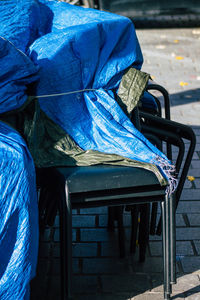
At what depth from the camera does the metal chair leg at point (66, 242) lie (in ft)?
8.40

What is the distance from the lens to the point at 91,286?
124 inches

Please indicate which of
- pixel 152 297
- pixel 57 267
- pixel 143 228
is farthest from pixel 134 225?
pixel 57 267

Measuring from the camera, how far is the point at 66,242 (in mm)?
2598

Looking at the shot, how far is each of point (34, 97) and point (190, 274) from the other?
4.47ft

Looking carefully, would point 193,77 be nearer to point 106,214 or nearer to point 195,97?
point 195,97

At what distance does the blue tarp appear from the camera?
2.50 metres

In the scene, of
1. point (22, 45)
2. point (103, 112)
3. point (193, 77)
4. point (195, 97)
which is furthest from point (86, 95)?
point (193, 77)

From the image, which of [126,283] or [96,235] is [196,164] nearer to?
[96,235]

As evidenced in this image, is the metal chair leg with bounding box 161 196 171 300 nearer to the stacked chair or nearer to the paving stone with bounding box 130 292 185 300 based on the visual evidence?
the stacked chair

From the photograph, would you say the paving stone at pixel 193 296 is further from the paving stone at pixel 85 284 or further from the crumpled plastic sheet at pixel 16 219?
the crumpled plastic sheet at pixel 16 219

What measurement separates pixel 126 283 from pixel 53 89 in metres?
1.17

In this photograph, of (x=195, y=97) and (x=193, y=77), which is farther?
(x=193, y=77)

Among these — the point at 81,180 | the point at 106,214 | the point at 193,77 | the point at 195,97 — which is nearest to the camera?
the point at 81,180

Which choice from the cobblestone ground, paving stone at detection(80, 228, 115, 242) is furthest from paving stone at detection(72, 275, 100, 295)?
paving stone at detection(80, 228, 115, 242)
